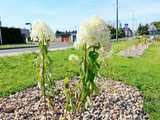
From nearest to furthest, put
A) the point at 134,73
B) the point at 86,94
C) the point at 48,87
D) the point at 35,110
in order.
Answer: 1. the point at 86,94
2. the point at 48,87
3. the point at 35,110
4. the point at 134,73

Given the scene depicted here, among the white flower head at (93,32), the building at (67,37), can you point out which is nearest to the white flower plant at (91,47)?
the white flower head at (93,32)

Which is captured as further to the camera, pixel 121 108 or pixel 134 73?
pixel 134 73

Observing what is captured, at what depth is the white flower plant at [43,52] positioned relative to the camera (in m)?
4.82

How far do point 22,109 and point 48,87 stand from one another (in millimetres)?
2827

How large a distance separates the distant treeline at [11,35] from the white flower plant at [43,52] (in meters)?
52.0

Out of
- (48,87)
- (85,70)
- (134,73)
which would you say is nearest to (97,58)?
(85,70)

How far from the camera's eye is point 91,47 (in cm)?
433

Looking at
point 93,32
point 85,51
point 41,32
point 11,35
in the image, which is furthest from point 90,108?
point 11,35

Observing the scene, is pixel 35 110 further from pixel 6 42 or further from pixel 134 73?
pixel 6 42

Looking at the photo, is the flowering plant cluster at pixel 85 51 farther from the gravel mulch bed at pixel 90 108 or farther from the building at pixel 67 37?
the gravel mulch bed at pixel 90 108

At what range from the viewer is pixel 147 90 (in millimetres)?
10594

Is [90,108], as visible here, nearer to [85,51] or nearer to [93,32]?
[85,51]

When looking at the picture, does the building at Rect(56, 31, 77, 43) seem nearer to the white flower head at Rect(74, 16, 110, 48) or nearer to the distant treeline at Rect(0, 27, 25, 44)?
the white flower head at Rect(74, 16, 110, 48)

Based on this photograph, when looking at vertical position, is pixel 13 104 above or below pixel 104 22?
Answer: below
